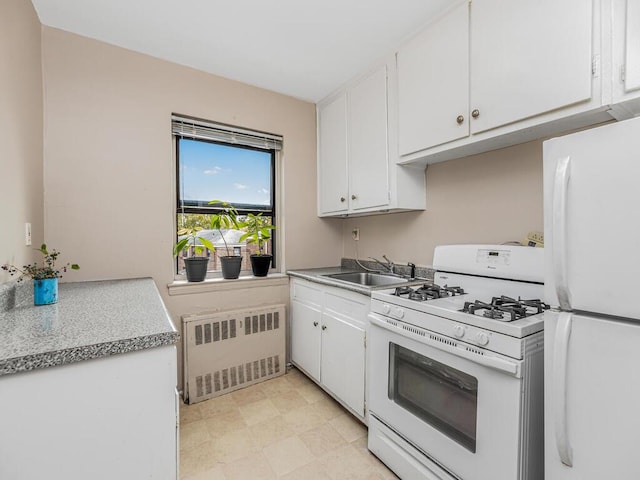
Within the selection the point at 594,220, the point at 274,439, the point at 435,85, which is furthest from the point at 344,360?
the point at 435,85

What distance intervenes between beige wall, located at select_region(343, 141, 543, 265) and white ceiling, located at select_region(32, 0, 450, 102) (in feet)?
3.09

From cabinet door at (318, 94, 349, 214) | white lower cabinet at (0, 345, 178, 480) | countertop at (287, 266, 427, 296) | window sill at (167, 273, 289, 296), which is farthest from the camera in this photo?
cabinet door at (318, 94, 349, 214)

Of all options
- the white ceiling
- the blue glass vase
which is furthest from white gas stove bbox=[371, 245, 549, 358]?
the blue glass vase

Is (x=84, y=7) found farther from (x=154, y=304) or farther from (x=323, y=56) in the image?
(x=154, y=304)

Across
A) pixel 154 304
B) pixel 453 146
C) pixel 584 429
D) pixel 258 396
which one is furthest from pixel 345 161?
pixel 584 429

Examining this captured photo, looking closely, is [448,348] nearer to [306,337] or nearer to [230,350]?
[306,337]

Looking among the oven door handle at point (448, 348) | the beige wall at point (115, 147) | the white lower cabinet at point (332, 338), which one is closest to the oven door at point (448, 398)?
the oven door handle at point (448, 348)

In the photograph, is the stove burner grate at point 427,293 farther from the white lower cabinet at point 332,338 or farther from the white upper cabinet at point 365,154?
the white upper cabinet at point 365,154

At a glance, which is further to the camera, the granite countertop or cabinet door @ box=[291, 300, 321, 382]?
cabinet door @ box=[291, 300, 321, 382]

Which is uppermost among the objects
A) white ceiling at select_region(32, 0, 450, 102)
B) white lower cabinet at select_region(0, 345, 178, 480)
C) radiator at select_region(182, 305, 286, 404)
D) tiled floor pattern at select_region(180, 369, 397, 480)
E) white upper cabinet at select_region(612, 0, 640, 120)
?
white ceiling at select_region(32, 0, 450, 102)

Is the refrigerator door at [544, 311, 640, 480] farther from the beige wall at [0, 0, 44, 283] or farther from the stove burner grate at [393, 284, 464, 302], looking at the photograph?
the beige wall at [0, 0, 44, 283]

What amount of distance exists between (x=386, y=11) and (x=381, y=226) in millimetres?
1536

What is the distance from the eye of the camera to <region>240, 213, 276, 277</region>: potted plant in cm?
254

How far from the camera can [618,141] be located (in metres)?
0.87
